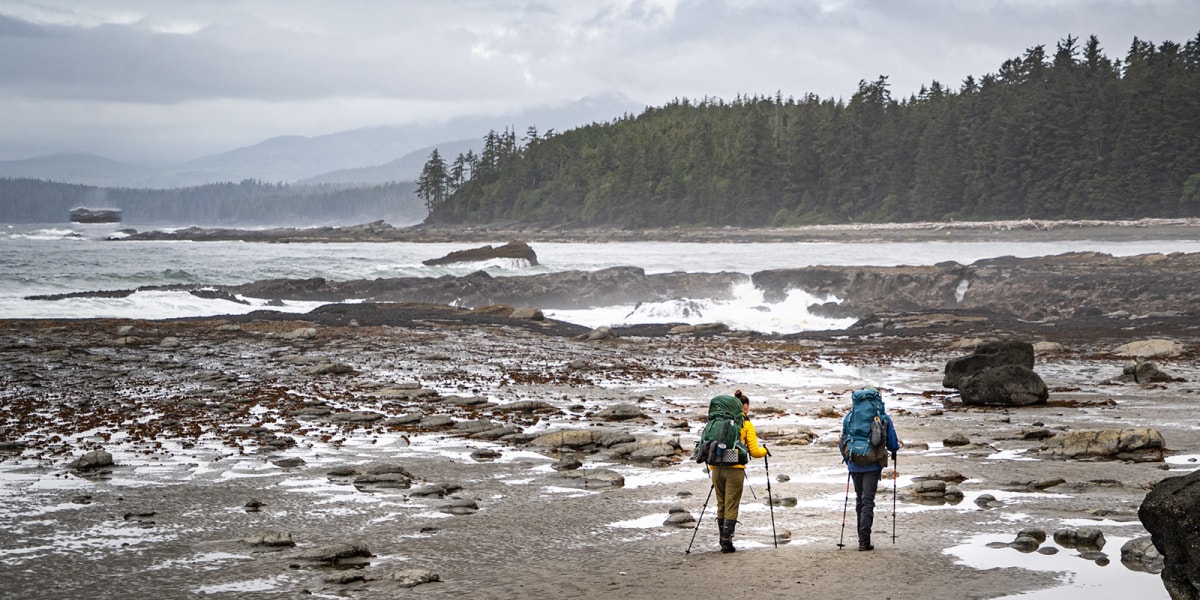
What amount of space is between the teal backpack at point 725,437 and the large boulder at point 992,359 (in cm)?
1437

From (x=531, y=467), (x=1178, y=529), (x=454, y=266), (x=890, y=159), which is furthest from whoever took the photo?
(x=890, y=159)

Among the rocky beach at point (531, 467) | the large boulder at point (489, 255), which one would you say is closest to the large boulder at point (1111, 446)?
the rocky beach at point (531, 467)

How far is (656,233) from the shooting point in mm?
133875

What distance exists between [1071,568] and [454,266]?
6774cm

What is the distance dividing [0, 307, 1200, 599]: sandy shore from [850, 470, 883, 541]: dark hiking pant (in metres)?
0.27

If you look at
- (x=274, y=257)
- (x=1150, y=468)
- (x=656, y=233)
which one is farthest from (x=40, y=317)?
(x=656, y=233)

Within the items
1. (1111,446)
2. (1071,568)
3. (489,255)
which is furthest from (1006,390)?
(489,255)

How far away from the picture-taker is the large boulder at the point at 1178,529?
25.1 ft

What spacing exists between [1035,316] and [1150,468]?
3153cm

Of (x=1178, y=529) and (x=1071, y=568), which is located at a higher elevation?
(x=1178, y=529)

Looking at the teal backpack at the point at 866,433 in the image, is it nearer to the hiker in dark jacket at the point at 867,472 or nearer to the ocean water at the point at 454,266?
the hiker in dark jacket at the point at 867,472

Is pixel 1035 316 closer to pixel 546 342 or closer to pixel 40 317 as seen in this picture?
pixel 546 342

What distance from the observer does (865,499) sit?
35.2 ft

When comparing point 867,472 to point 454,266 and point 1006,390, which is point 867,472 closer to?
point 1006,390
